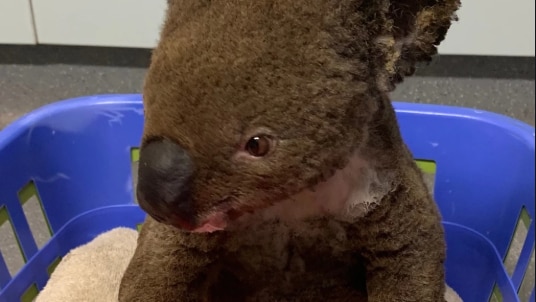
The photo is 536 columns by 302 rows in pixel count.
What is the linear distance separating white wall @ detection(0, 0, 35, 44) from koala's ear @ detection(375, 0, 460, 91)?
2.52ft

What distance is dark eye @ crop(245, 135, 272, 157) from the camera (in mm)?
391

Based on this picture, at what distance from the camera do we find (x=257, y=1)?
0.39m

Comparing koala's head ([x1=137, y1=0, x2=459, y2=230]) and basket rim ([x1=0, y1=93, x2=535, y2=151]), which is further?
basket rim ([x1=0, y1=93, x2=535, y2=151])

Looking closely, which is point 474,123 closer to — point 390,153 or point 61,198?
point 390,153

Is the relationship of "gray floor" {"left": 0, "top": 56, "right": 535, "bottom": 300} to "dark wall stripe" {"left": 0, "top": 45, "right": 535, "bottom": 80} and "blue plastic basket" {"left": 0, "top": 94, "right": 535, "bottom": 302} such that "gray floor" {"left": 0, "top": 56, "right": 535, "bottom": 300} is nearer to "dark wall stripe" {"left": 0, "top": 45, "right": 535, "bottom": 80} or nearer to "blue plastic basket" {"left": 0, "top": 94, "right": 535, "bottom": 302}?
"dark wall stripe" {"left": 0, "top": 45, "right": 535, "bottom": 80}

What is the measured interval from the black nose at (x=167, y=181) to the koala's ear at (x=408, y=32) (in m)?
0.12

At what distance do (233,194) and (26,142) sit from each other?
0.51 metres

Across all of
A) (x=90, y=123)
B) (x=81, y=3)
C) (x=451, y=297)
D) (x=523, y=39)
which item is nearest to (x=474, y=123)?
(x=451, y=297)

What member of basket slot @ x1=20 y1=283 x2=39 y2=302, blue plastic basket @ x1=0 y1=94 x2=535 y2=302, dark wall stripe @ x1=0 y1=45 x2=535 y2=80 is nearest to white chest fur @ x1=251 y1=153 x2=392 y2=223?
blue plastic basket @ x1=0 y1=94 x2=535 y2=302

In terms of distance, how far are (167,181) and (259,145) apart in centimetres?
5

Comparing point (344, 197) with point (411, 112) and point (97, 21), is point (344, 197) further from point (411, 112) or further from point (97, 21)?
point (97, 21)

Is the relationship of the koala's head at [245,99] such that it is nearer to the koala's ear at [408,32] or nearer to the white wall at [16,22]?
the koala's ear at [408,32]

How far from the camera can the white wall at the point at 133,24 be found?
1047 millimetres

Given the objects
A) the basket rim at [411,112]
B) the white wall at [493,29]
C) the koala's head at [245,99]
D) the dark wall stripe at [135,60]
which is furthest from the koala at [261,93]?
the dark wall stripe at [135,60]
